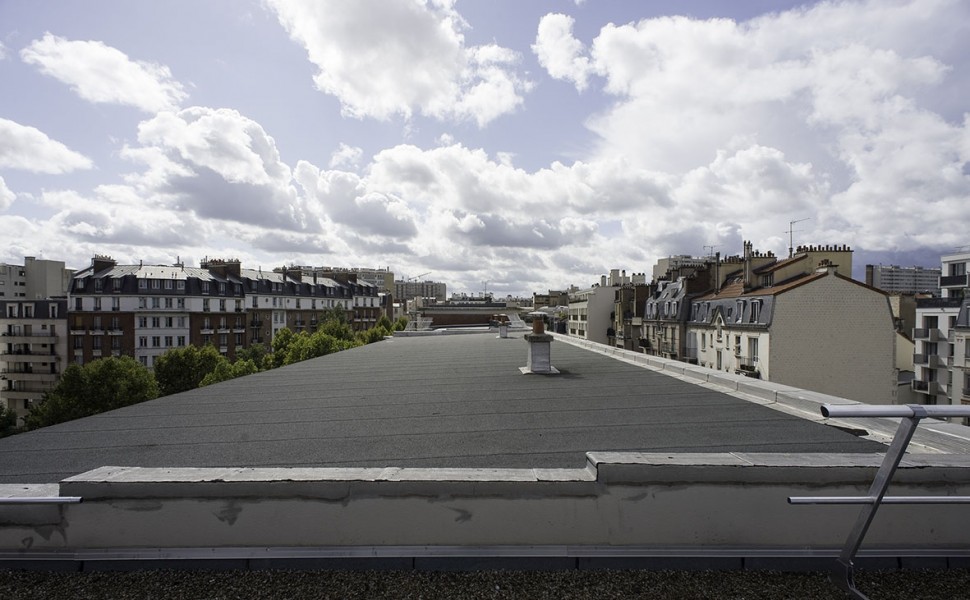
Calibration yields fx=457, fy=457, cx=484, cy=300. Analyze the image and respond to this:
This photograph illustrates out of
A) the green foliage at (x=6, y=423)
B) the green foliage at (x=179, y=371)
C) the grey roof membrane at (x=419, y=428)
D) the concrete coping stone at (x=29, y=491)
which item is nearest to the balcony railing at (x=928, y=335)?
the grey roof membrane at (x=419, y=428)

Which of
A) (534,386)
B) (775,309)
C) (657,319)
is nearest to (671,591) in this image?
(534,386)

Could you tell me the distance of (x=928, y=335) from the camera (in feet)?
118

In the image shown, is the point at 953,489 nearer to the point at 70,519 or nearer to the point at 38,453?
the point at 70,519

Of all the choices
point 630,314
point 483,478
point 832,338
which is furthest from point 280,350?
point 483,478

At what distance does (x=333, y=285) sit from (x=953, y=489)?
82.0 metres

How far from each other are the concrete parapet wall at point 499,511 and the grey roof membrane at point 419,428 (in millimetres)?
1082

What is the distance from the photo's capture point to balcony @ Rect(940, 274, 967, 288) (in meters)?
38.5

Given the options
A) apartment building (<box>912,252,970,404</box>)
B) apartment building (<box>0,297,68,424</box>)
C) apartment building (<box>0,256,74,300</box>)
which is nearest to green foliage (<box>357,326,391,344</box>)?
apartment building (<box>0,297,68,424</box>)

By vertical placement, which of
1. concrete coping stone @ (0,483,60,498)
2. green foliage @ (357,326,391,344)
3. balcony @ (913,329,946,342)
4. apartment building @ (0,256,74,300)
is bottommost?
green foliage @ (357,326,391,344)

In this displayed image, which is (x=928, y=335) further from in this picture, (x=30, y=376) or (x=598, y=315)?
(x=30, y=376)

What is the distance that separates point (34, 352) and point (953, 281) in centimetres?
8966

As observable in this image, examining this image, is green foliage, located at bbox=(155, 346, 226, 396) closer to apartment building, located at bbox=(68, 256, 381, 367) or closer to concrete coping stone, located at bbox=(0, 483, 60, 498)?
apartment building, located at bbox=(68, 256, 381, 367)

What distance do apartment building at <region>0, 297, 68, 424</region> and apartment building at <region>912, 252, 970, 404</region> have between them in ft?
262

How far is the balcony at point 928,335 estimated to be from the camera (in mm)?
35062
